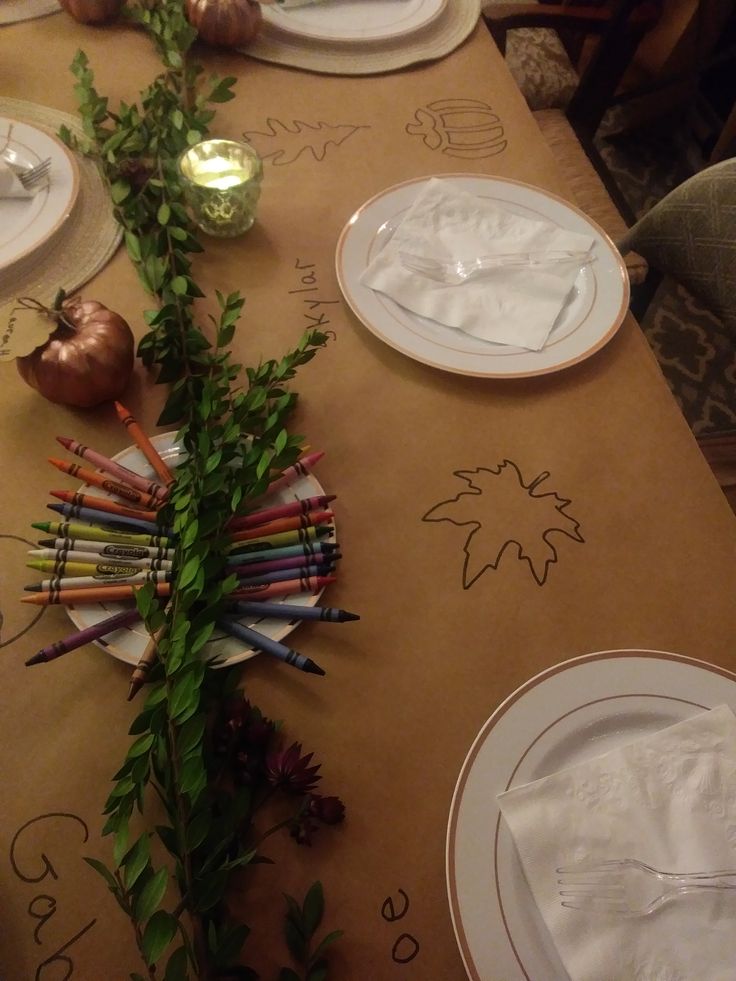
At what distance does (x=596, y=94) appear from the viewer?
1346 mm

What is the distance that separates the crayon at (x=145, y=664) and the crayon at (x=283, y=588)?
64 mm

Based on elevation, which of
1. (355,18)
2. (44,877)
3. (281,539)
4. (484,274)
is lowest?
(44,877)

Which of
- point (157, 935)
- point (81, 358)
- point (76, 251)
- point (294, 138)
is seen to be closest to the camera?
point (157, 935)

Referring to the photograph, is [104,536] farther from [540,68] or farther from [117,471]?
[540,68]

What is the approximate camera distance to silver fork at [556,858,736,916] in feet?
1.41

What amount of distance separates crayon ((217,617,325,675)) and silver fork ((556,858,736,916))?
0.20 m

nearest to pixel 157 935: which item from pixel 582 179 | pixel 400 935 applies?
pixel 400 935

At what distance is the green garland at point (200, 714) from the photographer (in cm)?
41

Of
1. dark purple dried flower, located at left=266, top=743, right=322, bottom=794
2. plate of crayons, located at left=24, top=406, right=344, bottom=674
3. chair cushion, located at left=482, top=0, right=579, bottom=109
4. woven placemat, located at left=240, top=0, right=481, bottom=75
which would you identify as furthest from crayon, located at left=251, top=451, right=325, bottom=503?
chair cushion, located at left=482, top=0, right=579, bottom=109

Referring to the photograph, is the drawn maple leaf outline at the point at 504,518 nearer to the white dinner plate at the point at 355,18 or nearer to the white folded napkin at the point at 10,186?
the white folded napkin at the point at 10,186

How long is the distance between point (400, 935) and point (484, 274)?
1.90 ft

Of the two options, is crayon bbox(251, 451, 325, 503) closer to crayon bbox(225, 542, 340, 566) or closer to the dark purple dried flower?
crayon bbox(225, 542, 340, 566)

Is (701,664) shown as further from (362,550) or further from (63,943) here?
(63,943)

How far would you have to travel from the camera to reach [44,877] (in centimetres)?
44
